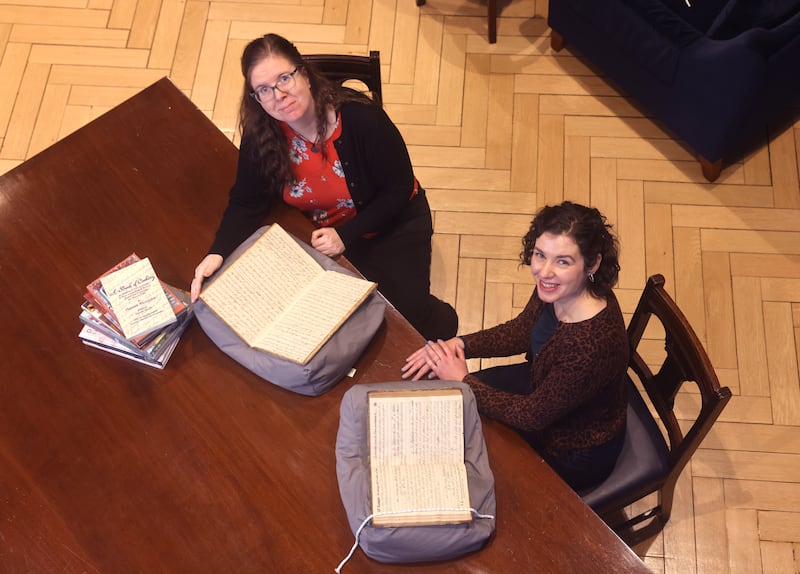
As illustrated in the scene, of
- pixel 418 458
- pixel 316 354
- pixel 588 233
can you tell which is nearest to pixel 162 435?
pixel 316 354

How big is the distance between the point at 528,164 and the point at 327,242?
1.47m

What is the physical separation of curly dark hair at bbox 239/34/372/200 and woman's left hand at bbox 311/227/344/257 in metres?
0.20

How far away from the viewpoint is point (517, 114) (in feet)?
11.8

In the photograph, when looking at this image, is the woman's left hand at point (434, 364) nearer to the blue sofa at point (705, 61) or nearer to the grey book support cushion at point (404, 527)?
the grey book support cushion at point (404, 527)

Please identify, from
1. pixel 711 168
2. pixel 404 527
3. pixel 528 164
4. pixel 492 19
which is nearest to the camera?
pixel 404 527

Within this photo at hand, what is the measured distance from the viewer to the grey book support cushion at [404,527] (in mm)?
1755

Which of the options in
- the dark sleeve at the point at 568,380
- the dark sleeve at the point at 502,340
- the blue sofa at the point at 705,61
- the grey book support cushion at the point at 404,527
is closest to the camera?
the grey book support cushion at the point at 404,527

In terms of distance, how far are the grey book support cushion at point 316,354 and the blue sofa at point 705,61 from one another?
1716 millimetres

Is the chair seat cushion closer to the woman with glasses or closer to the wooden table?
the wooden table

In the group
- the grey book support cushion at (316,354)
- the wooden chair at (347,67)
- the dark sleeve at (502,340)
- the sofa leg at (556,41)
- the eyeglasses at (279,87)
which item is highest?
the eyeglasses at (279,87)

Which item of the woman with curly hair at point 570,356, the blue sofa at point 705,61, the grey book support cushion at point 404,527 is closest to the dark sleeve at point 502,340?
the woman with curly hair at point 570,356

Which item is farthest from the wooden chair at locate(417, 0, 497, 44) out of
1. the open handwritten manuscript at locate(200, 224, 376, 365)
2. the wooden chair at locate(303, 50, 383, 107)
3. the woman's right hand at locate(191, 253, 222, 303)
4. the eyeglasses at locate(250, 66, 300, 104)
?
the woman's right hand at locate(191, 253, 222, 303)

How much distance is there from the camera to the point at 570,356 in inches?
75.6

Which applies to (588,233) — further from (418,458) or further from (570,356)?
(418,458)
